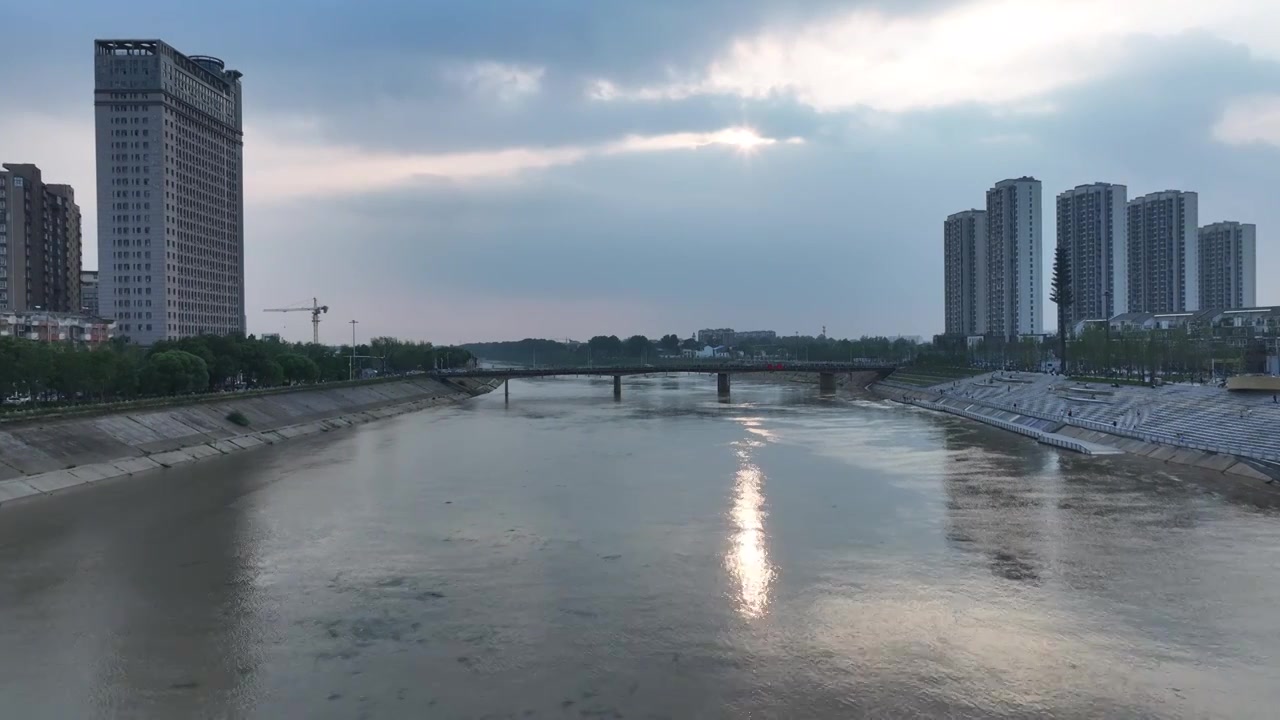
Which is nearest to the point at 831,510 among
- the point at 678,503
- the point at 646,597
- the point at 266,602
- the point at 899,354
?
the point at 678,503

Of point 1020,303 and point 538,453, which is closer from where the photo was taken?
point 538,453

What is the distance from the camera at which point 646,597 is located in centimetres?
1741

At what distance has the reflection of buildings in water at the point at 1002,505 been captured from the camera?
68.7 feet

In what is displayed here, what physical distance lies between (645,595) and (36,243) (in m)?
108

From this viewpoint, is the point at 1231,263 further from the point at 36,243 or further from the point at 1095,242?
the point at 36,243

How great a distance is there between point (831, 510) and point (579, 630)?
13645 mm

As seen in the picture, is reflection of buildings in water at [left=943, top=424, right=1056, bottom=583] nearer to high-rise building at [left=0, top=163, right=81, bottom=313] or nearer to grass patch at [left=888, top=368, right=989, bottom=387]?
grass patch at [left=888, top=368, right=989, bottom=387]

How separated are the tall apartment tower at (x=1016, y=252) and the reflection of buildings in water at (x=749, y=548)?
96.8m

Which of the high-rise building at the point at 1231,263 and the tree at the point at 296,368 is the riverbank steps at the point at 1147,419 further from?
the high-rise building at the point at 1231,263

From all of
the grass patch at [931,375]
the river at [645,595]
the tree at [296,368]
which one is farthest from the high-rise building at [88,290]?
the grass patch at [931,375]

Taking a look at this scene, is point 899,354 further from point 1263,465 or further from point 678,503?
point 678,503

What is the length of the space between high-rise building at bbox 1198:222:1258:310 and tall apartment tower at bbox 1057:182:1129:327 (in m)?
11.1

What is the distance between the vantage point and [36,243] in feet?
313

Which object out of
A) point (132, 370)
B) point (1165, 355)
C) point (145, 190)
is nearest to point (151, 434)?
Answer: point (132, 370)
